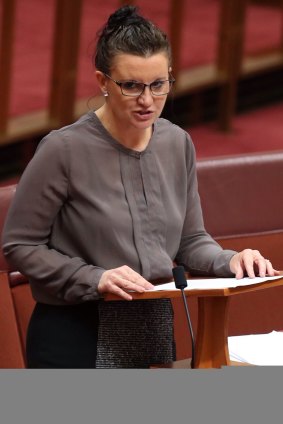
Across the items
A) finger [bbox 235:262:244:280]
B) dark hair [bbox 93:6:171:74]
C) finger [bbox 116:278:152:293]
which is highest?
dark hair [bbox 93:6:171:74]

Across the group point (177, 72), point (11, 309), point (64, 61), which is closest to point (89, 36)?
point (177, 72)

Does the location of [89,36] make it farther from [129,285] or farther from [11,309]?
[129,285]

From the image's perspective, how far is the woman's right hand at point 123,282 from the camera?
41.1 inches

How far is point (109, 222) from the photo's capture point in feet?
3.84

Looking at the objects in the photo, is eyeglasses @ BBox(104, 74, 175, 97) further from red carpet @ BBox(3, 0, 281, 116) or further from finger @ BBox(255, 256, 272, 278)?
red carpet @ BBox(3, 0, 281, 116)

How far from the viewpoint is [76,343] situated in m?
1.20

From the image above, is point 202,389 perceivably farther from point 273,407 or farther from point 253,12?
point 253,12

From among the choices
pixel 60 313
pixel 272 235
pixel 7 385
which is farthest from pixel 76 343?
pixel 272 235

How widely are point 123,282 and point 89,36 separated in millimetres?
2079

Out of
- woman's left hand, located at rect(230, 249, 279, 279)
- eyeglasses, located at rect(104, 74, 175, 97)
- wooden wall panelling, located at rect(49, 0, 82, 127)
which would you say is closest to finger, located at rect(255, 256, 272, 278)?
woman's left hand, located at rect(230, 249, 279, 279)

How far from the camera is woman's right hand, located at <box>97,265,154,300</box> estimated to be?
41.1 inches

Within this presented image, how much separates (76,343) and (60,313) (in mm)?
38

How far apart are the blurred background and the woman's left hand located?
1.39 m

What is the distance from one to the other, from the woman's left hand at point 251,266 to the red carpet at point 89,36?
4.79 feet
